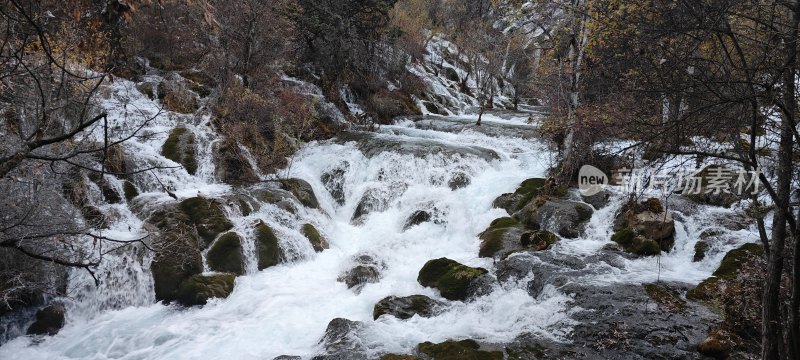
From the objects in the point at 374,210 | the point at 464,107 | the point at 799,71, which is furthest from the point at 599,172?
the point at 464,107

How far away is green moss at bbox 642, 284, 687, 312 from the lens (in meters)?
6.55

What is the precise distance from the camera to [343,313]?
7508mm

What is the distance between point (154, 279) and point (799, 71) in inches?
366

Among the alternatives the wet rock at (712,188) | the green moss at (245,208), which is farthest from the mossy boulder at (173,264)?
the wet rock at (712,188)

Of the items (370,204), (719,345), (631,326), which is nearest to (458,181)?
(370,204)

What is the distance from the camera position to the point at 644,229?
9234 mm

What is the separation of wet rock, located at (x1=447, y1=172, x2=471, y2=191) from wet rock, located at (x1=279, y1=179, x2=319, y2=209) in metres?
4.19

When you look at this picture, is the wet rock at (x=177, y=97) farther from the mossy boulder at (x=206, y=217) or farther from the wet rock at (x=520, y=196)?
the wet rock at (x=520, y=196)

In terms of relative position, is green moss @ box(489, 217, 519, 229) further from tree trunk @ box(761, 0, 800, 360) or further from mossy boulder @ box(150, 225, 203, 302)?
mossy boulder @ box(150, 225, 203, 302)

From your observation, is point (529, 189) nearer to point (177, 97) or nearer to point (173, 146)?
point (173, 146)

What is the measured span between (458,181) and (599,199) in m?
4.07

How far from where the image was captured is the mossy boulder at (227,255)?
8.62 meters

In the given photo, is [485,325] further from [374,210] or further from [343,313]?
[374,210]

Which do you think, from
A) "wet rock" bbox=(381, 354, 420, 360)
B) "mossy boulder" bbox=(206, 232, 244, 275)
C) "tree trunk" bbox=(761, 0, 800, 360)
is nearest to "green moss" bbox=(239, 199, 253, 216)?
"mossy boulder" bbox=(206, 232, 244, 275)
